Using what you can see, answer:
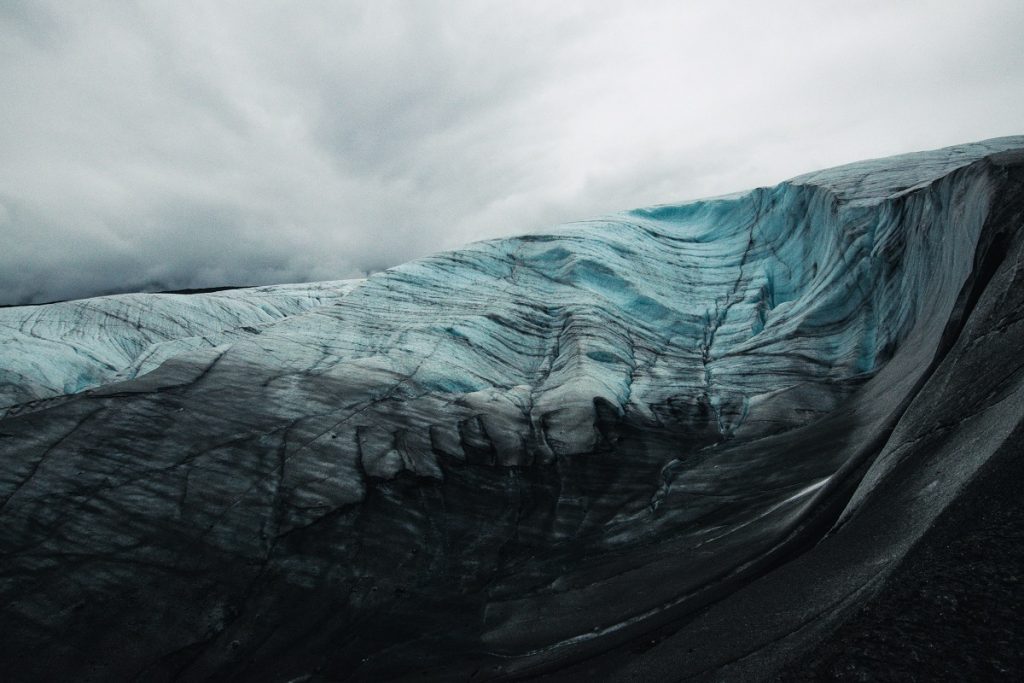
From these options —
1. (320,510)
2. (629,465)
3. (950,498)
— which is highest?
(950,498)

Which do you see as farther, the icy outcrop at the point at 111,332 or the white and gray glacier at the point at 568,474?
the icy outcrop at the point at 111,332

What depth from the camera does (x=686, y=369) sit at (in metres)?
15.5

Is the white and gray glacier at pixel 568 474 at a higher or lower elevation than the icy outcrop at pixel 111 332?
lower

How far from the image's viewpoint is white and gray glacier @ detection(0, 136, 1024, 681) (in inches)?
203

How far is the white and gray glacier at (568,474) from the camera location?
516cm

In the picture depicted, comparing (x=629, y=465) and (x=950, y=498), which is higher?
(x=950, y=498)

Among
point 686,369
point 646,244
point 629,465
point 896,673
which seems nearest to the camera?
point 896,673

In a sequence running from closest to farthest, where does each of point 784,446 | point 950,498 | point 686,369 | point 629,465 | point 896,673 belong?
point 896,673 → point 950,498 → point 784,446 → point 629,465 → point 686,369

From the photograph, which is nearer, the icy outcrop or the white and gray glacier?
the white and gray glacier

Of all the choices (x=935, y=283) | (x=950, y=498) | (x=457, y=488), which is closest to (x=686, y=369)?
(x=935, y=283)

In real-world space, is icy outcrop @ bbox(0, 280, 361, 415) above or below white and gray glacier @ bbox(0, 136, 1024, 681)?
above

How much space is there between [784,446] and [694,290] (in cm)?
894

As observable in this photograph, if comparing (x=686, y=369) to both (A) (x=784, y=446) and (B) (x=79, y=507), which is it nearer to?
(A) (x=784, y=446)

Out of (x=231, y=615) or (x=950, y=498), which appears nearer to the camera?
(x=950, y=498)
